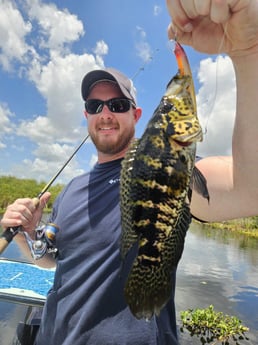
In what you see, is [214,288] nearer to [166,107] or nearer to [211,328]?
[211,328]

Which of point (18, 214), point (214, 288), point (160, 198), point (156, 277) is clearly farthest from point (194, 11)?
point (214, 288)

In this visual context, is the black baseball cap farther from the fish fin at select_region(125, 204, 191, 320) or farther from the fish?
the fish fin at select_region(125, 204, 191, 320)

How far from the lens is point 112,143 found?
280cm

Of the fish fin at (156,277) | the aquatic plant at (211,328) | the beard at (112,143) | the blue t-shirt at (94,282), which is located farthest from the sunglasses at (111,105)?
the aquatic plant at (211,328)

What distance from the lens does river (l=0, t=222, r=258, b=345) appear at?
10.4 m

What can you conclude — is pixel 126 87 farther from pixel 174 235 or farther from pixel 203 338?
pixel 203 338

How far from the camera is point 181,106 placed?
174 centimetres

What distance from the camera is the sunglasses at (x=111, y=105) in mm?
2861

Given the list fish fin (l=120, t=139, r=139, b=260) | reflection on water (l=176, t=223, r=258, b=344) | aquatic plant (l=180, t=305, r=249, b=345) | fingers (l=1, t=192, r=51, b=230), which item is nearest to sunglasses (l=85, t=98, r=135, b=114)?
fingers (l=1, t=192, r=51, b=230)

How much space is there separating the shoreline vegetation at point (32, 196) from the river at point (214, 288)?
1075 inches

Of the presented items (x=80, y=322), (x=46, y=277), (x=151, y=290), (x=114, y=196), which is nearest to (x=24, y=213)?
(x=114, y=196)

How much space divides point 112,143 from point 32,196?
79.2m

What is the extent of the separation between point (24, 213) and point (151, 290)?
1.69 meters

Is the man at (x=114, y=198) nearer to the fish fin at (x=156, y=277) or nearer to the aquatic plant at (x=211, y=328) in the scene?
the fish fin at (x=156, y=277)
